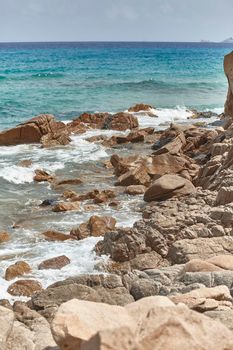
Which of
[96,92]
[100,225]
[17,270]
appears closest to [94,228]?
[100,225]

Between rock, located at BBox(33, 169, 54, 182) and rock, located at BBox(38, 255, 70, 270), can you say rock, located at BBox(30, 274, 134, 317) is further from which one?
rock, located at BBox(33, 169, 54, 182)

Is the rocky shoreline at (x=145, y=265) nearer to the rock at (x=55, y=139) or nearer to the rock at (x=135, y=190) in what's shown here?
the rock at (x=135, y=190)

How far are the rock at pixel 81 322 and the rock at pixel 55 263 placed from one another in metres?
6.82

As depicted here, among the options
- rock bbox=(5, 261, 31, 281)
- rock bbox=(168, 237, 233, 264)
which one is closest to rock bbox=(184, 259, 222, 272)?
rock bbox=(168, 237, 233, 264)

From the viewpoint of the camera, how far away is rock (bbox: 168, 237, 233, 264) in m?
10.5

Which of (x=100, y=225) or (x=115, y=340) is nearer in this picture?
(x=115, y=340)

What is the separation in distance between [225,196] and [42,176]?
363 inches

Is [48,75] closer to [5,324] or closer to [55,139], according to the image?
[55,139]

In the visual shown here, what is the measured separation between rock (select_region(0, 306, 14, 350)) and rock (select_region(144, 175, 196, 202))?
1042 centimetres

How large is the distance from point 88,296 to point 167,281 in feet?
4.25

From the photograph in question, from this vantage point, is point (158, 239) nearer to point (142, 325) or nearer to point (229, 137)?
point (142, 325)

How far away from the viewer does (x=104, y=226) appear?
1427 cm

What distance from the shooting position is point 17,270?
456 inches

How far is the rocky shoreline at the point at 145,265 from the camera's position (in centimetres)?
450
